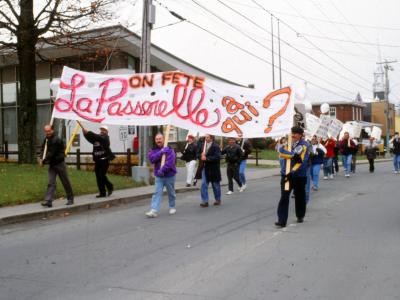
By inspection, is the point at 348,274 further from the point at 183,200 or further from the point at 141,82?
the point at 183,200

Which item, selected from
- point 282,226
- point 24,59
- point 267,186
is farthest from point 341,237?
point 24,59

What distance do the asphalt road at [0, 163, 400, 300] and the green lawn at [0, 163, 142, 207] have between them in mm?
2087

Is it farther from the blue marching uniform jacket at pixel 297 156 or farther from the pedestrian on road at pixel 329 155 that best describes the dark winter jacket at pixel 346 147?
the blue marching uniform jacket at pixel 297 156

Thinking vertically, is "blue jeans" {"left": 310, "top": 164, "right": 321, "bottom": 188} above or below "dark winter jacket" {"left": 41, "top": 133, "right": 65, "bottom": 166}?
below

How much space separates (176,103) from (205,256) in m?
4.65

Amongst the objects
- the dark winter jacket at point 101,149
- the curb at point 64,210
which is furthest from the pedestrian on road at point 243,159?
the dark winter jacket at point 101,149

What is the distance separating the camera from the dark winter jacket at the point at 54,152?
441 inches

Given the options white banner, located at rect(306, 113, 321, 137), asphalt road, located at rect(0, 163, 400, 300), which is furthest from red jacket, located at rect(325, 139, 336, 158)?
asphalt road, located at rect(0, 163, 400, 300)

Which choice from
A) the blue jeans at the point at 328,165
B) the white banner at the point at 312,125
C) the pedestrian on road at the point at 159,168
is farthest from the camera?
the blue jeans at the point at 328,165

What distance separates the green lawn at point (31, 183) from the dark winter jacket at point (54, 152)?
58.0 inches

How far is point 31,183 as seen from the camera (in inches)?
544

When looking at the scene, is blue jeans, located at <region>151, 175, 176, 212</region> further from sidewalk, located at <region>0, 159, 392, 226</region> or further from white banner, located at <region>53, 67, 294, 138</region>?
sidewalk, located at <region>0, 159, 392, 226</region>

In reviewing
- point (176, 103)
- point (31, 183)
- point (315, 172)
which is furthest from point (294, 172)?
point (31, 183)

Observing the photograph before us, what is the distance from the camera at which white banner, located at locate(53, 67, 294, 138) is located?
10586mm
